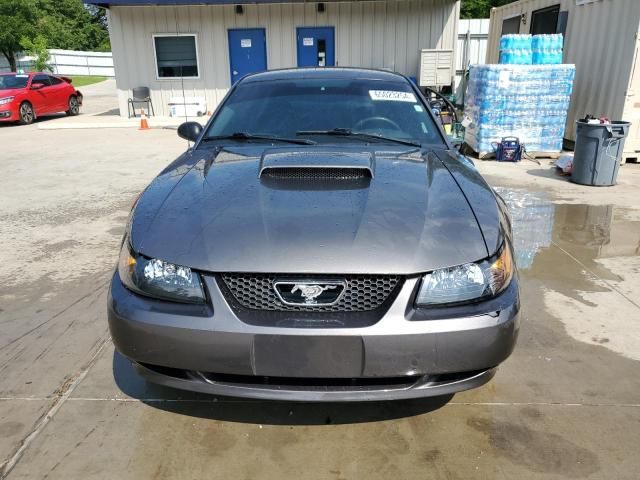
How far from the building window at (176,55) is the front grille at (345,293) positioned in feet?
50.5

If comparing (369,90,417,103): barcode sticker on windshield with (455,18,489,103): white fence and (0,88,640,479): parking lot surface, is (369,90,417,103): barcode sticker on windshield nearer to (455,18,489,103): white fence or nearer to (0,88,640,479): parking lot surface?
(0,88,640,479): parking lot surface

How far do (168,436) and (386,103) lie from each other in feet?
7.80

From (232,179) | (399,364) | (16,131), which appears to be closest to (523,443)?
(399,364)

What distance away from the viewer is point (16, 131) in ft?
46.2

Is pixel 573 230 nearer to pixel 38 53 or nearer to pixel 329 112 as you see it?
pixel 329 112

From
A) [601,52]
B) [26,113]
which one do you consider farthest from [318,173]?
[26,113]

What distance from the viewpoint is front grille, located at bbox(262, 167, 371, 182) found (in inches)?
95.9

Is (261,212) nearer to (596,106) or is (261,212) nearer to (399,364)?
(399,364)

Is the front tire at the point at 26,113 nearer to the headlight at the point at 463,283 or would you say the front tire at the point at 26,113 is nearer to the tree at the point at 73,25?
the headlight at the point at 463,283

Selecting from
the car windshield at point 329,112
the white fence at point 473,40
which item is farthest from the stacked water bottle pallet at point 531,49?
the white fence at point 473,40

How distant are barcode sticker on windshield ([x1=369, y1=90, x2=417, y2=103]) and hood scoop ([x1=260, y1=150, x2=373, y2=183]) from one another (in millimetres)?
973

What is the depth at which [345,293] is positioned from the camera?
1886 millimetres

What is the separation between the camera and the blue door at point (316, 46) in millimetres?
15375

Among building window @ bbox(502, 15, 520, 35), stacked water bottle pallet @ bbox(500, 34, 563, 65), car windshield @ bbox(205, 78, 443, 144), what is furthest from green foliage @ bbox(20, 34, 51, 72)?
car windshield @ bbox(205, 78, 443, 144)
